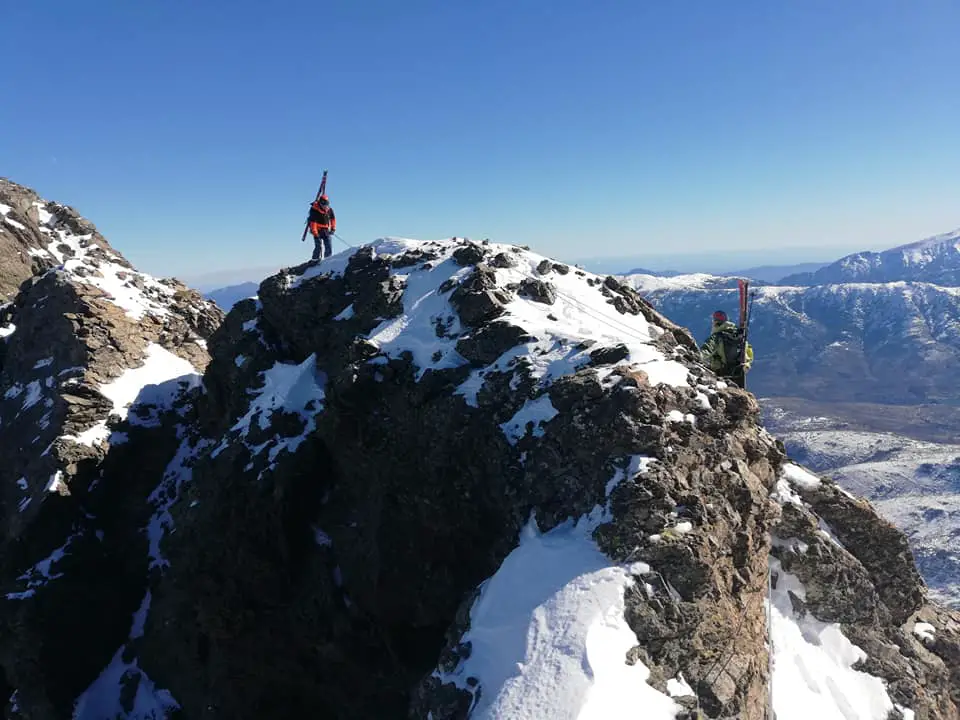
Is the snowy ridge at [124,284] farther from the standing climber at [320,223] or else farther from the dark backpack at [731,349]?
the dark backpack at [731,349]

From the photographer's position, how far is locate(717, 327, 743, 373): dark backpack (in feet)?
82.0

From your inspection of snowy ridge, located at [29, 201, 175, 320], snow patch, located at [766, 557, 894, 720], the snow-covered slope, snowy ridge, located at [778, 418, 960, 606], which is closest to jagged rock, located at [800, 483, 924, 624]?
snow patch, located at [766, 557, 894, 720]

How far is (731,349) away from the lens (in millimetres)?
25000

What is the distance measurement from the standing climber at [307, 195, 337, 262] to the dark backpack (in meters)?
29.5

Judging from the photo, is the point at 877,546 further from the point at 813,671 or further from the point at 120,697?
the point at 120,697

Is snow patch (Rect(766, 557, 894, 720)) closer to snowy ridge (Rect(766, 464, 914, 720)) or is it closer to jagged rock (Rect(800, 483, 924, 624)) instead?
snowy ridge (Rect(766, 464, 914, 720))

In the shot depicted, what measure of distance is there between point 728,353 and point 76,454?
43.6 meters

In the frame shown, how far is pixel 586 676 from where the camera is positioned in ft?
41.5

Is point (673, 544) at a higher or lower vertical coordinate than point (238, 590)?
higher

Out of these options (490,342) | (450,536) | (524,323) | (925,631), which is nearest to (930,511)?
(925,631)

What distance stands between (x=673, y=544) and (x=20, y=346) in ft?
190

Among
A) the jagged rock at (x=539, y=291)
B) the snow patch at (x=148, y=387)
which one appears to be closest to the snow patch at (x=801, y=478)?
the jagged rock at (x=539, y=291)

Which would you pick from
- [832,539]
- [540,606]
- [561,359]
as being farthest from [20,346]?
[832,539]

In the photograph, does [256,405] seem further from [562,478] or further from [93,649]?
[562,478]
